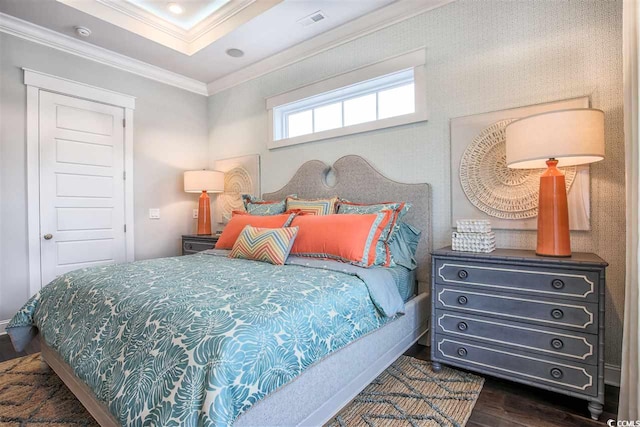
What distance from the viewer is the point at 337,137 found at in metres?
3.01

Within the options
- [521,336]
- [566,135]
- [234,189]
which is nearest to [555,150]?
[566,135]

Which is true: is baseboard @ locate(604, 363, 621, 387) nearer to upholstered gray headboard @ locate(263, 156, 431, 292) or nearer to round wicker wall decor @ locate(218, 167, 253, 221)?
upholstered gray headboard @ locate(263, 156, 431, 292)

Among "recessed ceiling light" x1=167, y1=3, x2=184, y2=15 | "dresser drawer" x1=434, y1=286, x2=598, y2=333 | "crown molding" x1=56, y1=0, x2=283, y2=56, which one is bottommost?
"dresser drawer" x1=434, y1=286, x2=598, y2=333

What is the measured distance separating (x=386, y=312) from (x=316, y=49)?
8.50ft

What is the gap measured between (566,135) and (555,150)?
86 mm

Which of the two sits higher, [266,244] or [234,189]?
[234,189]

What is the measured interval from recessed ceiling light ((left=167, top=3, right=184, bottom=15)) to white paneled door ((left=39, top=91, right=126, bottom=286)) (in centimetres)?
120

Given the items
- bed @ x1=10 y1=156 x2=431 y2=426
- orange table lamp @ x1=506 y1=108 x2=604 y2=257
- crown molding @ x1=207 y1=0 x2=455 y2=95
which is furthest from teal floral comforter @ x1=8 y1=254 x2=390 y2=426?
crown molding @ x1=207 y1=0 x2=455 y2=95

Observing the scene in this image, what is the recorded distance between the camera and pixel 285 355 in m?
1.18

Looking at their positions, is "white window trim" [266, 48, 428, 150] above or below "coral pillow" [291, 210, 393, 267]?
above

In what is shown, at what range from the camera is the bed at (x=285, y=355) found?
1.05 m

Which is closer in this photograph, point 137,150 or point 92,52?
point 92,52

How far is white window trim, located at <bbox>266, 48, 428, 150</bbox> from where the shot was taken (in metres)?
2.52

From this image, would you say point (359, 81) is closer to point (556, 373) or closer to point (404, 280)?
point (404, 280)
